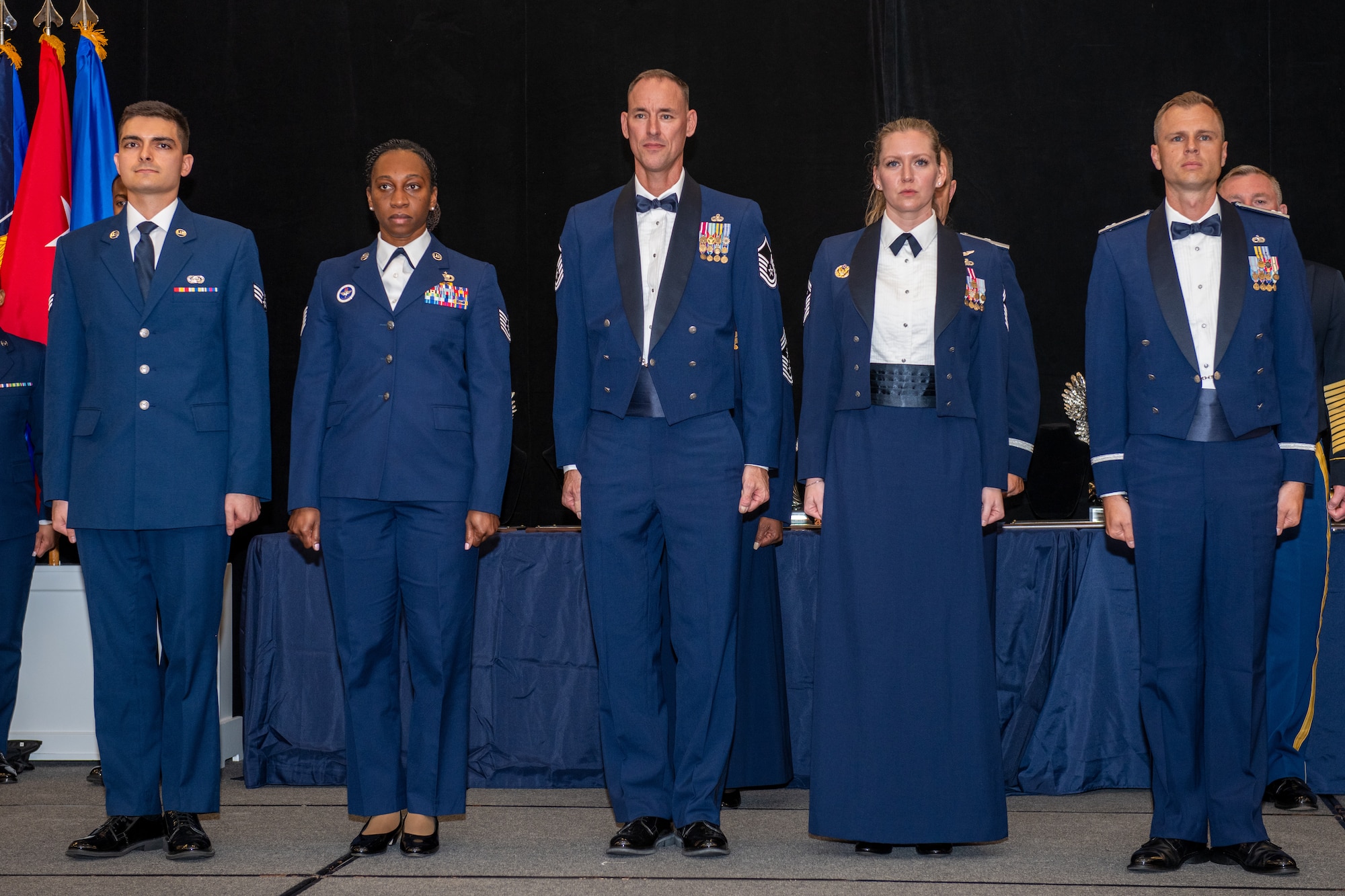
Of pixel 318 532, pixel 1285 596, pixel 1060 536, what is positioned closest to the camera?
pixel 318 532

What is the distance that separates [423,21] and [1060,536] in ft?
12.3

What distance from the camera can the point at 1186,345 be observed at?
9.71 ft

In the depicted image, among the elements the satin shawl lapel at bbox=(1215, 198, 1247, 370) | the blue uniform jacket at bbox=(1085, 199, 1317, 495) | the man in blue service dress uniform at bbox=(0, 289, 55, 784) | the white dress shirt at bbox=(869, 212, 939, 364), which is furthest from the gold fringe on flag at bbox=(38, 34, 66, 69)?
the satin shawl lapel at bbox=(1215, 198, 1247, 370)

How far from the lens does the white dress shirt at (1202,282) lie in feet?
9.74

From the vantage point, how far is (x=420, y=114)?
5.79 meters

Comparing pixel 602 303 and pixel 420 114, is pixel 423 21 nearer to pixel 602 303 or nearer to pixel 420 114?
pixel 420 114

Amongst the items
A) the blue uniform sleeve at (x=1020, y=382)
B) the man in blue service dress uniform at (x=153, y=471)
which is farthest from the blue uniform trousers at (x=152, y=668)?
the blue uniform sleeve at (x=1020, y=382)

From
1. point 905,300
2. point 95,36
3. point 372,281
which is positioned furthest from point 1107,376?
point 95,36

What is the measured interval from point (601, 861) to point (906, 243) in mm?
1677

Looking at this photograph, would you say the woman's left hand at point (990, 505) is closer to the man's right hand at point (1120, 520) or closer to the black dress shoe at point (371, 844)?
the man's right hand at point (1120, 520)

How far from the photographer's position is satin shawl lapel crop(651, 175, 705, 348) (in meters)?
→ 3.07

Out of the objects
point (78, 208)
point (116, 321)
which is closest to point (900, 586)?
point (116, 321)

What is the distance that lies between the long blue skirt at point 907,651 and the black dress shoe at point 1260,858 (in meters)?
0.51

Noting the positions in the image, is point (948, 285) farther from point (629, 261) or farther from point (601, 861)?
point (601, 861)
